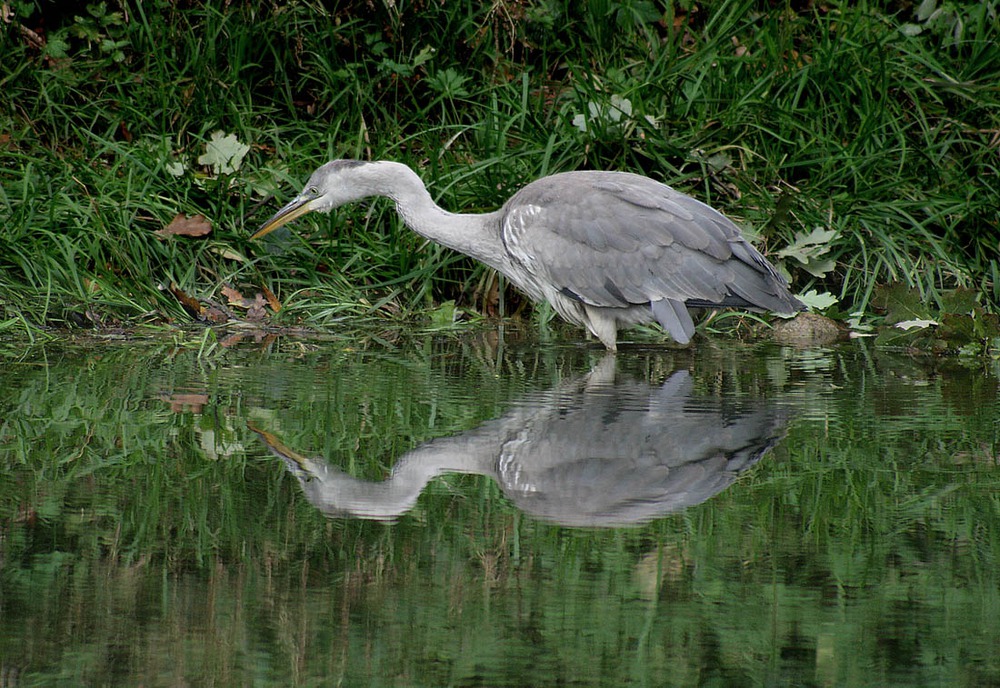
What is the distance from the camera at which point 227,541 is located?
11.4ft

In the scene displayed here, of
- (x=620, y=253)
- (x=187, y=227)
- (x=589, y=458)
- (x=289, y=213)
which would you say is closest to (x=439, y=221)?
(x=289, y=213)

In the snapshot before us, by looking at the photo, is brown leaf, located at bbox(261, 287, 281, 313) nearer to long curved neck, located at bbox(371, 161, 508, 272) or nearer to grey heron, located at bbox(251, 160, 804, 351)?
long curved neck, located at bbox(371, 161, 508, 272)

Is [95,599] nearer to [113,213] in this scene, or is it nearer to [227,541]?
[227,541]

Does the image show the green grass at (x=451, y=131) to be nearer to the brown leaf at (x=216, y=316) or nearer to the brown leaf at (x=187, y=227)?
the brown leaf at (x=187, y=227)

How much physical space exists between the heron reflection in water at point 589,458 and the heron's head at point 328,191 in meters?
2.26

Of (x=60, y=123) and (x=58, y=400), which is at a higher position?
(x=60, y=123)

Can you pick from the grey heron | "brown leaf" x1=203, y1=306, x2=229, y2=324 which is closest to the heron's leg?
the grey heron

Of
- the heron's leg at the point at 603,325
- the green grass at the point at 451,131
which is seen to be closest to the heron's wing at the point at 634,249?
the heron's leg at the point at 603,325

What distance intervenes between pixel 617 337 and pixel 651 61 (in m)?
2.22

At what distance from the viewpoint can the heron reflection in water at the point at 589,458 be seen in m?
3.90

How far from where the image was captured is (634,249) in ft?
21.8

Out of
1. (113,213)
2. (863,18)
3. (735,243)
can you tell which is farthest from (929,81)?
(113,213)

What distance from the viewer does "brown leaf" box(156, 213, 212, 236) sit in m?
7.55

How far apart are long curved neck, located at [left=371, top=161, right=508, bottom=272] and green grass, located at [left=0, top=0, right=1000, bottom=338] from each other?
21.0 inches
